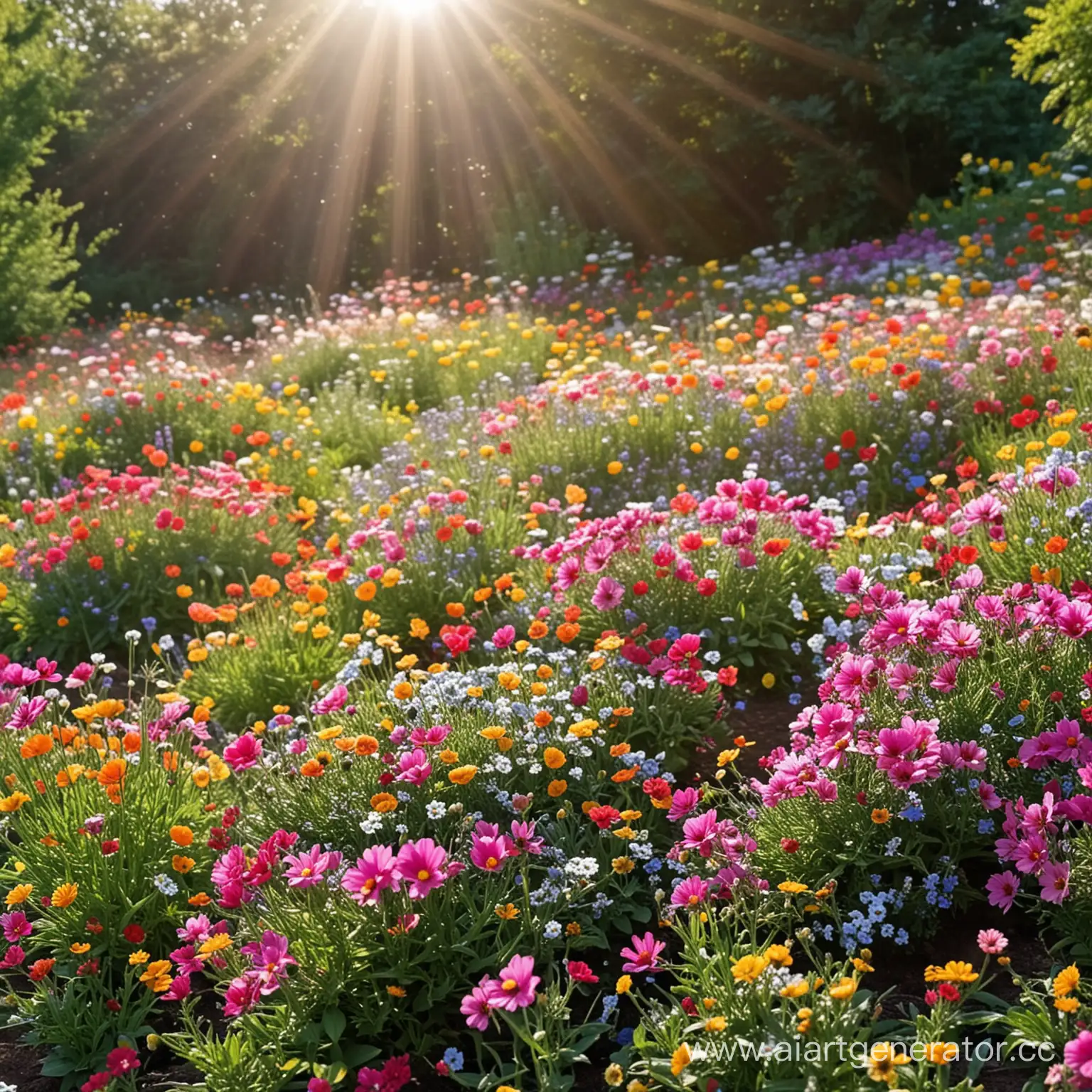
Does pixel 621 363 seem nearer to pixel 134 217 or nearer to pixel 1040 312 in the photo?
pixel 1040 312

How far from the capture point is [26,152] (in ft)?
39.1

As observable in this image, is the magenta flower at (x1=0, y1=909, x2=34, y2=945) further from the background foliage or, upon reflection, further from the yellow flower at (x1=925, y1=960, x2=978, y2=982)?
the background foliage

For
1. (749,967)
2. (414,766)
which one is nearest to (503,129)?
(414,766)

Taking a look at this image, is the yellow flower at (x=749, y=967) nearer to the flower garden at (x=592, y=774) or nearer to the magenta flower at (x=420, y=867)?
the flower garden at (x=592, y=774)

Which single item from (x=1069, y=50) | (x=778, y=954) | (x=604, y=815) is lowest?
(x=604, y=815)

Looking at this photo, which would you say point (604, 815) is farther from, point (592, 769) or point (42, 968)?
point (42, 968)

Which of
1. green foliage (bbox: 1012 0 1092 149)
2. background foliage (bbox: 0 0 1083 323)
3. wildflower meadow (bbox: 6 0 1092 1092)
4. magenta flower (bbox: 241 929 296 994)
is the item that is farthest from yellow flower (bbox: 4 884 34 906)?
background foliage (bbox: 0 0 1083 323)

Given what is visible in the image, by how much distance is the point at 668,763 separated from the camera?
3.18 m

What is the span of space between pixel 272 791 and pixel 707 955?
1.33 metres

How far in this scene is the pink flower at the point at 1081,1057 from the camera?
1.59 metres

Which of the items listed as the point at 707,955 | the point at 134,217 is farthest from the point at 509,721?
the point at 134,217

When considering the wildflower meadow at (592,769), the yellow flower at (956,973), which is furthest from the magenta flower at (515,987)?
the yellow flower at (956,973)

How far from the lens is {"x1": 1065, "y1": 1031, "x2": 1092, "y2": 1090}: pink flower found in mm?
1595

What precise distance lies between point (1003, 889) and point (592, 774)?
1108mm
